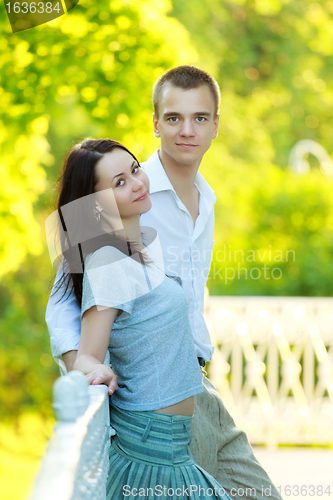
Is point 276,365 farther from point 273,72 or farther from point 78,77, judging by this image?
point 273,72

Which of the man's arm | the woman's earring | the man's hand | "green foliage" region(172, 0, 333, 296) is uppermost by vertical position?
"green foliage" region(172, 0, 333, 296)

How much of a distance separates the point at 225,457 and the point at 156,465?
1.53 ft

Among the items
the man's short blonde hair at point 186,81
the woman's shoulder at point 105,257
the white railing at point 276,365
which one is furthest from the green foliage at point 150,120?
the white railing at point 276,365

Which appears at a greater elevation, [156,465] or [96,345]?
[96,345]

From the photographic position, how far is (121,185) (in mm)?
1610

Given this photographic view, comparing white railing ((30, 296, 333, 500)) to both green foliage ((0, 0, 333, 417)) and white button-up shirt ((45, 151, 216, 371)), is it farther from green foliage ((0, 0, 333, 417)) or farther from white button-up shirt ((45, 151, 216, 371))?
white button-up shirt ((45, 151, 216, 371))

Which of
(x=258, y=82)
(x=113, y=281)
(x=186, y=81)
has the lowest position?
(x=113, y=281)

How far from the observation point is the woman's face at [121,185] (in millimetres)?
1588

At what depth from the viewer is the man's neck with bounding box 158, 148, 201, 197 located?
1.99 m

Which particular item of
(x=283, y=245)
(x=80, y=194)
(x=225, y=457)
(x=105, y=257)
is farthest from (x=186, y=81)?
(x=283, y=245)
